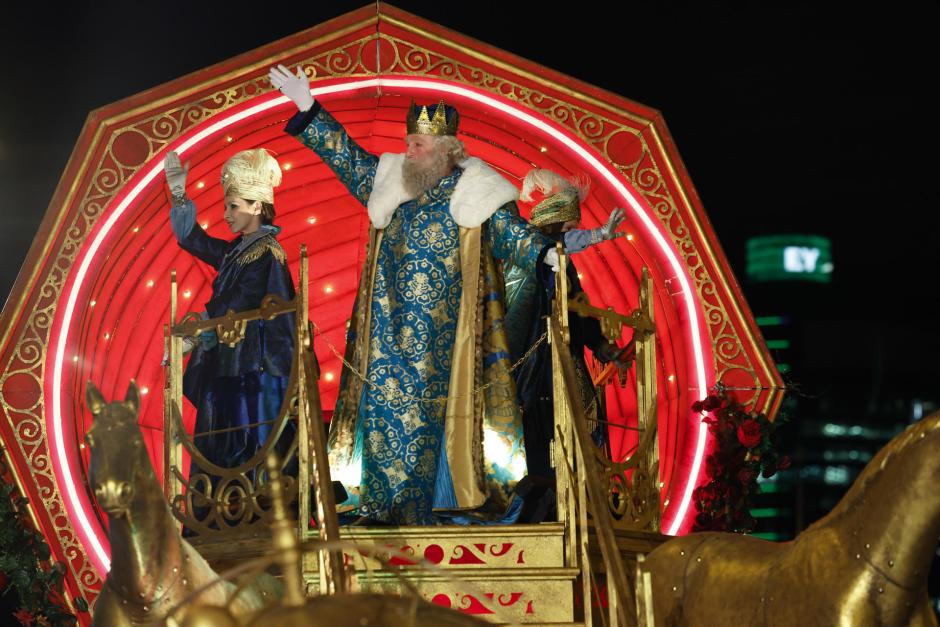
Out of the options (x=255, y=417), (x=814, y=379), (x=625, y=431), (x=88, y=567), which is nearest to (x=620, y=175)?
(x=625, y=431)

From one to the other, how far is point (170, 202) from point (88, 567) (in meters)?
2.01

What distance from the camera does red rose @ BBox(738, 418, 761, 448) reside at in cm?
824

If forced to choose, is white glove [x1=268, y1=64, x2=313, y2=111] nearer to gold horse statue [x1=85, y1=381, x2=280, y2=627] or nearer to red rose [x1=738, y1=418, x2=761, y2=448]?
red rose [x1=738, y1=418, x2=761, y2=448]

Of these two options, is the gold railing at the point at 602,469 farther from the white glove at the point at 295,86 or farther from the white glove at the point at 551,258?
the white glove at the point at 295,86

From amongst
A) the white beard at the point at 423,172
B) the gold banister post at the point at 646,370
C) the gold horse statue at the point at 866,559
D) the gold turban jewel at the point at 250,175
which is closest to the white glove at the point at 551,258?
the gold banister post at the point at 646,370

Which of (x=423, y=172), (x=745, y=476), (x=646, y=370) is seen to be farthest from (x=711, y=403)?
(x=423, y=172)

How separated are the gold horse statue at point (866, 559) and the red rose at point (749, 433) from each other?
2.79m

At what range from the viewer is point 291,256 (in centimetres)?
939

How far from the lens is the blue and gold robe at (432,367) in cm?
720

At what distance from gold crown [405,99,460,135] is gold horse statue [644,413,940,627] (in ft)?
10.4

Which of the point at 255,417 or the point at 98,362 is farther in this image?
the point at 98,362

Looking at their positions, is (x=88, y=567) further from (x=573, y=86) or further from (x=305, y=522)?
(x=573, y=86)

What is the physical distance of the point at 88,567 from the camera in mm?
7645

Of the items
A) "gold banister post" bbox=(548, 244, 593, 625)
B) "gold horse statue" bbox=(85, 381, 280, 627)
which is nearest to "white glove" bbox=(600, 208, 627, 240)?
"gold banister post" bbox=(548, 244, 593, 625)
